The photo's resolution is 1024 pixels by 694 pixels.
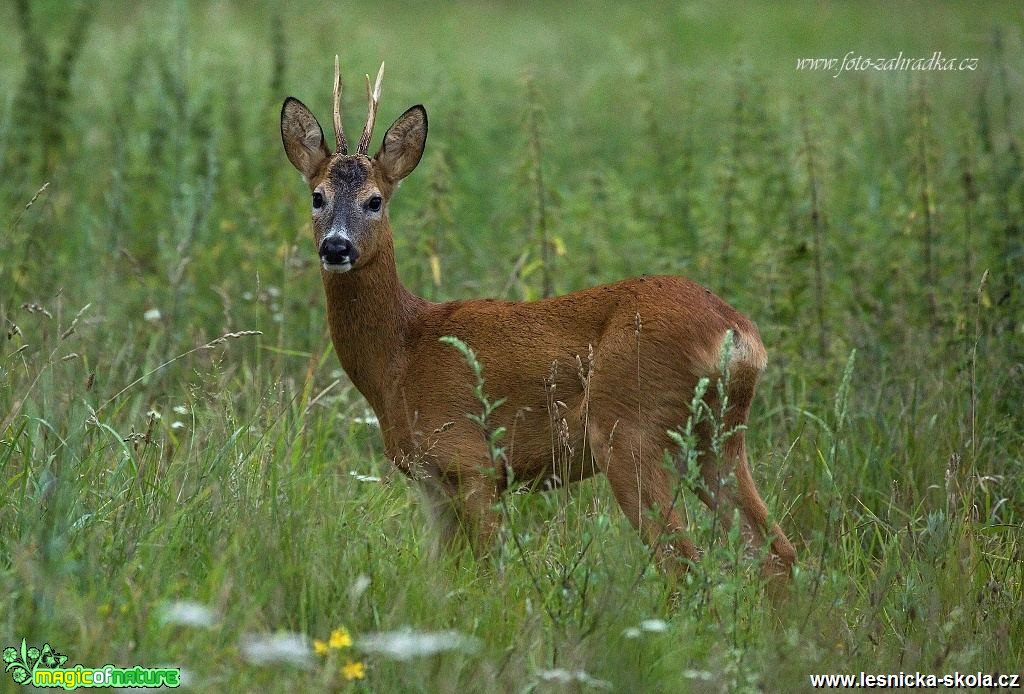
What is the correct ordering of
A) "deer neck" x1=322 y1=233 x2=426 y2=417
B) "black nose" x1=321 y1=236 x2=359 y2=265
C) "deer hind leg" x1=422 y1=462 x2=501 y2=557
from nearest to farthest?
1. "deer hind leg" x1=422 y1=462 x2=501 y2=557
2. "black nose" x1=321 y1=236 x2=359 y2=265
3. "deer neck" x1=322 y1=233 x2=426 y2=417

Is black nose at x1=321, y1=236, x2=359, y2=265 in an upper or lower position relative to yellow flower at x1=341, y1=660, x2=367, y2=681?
upper

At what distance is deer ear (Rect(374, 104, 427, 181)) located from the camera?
15.9 feet

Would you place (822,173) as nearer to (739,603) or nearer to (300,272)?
(300,272)

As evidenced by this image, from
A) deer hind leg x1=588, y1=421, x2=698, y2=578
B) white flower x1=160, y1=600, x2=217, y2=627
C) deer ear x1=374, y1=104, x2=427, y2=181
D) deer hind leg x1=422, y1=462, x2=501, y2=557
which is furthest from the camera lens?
deer ear x1=374, y1=104, x2=427, y2=181

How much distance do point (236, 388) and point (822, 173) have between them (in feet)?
8.97

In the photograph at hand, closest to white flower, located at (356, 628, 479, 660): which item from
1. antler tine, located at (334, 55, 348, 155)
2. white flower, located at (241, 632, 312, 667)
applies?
white flower, located at (241, 632, 312, 667)

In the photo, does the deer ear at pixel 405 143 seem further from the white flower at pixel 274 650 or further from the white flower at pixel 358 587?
A: the white flower at pixel 274 650

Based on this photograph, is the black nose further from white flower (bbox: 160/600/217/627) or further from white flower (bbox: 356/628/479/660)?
white flower (bbox: 160/600/217/627)

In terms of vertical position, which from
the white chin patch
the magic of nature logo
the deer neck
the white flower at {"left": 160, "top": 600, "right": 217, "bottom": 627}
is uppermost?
the white chin patch

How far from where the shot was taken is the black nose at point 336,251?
14.3ft

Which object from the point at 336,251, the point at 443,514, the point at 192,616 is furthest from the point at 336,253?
the point at 192,616

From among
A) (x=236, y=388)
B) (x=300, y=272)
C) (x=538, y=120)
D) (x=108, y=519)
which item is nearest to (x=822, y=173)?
(x=538, y=120)

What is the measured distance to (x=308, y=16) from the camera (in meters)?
11.1

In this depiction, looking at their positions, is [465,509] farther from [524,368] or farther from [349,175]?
[349,175]
